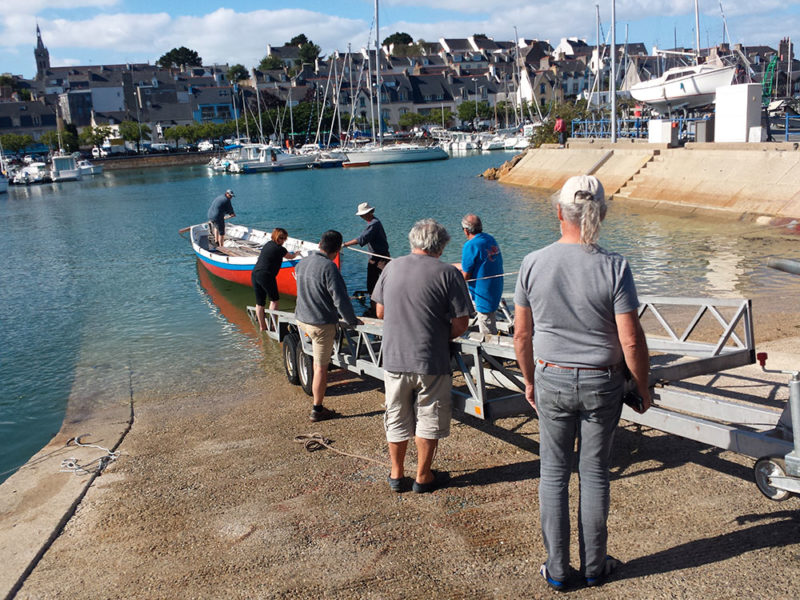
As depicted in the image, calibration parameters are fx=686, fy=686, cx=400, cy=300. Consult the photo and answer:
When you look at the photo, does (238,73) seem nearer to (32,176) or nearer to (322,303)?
(32,176)

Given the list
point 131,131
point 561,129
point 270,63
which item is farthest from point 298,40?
point 561,129

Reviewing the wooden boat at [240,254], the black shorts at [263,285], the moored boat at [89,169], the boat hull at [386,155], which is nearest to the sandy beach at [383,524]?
the black shorts at [263,285]

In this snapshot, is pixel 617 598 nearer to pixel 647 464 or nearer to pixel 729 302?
pixel 647 464

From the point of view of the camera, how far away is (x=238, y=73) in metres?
171

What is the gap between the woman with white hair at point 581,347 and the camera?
149 inches

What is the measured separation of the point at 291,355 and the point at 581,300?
6.12 meters

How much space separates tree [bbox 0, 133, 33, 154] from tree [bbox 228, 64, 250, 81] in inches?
2205

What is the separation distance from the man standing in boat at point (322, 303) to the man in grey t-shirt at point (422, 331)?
2.06m

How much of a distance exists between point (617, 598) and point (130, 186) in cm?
7710

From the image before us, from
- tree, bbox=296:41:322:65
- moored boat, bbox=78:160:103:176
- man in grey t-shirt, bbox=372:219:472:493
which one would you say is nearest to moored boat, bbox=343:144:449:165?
moored boat, bbox=78:160:103:176

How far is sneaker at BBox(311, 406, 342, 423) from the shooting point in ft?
25.3

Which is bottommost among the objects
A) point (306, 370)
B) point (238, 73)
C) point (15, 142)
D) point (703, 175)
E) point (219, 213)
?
point (306, 370)

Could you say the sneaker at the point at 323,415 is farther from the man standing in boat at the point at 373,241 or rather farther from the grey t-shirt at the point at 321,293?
the man standing in boat at the point at 373,241

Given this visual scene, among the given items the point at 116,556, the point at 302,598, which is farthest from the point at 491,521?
the point at 116,556
